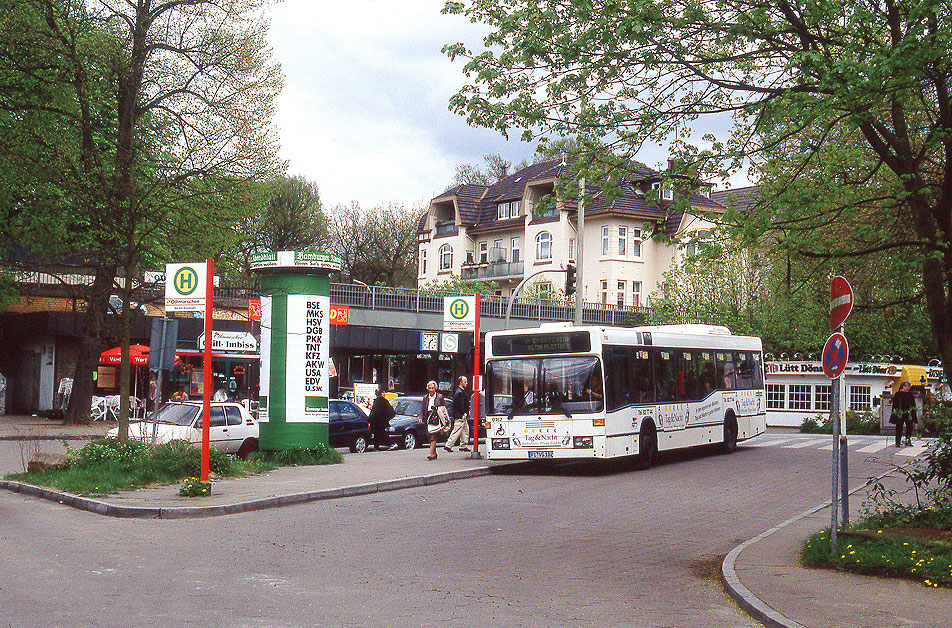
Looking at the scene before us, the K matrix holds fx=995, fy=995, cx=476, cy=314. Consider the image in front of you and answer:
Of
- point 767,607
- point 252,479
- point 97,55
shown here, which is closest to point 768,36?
point 767,607

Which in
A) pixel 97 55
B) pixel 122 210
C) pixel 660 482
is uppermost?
pixel 97 55

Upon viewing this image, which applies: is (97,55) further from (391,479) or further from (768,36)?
(768,36)

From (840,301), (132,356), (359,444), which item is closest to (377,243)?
(132,356)

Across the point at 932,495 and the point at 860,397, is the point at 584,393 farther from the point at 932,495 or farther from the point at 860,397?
the point at 860,397

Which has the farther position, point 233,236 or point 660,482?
point 233,236

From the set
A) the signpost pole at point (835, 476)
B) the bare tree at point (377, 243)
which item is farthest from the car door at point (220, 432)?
the bare tree at point (377, 243)

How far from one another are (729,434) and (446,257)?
46.9 meters

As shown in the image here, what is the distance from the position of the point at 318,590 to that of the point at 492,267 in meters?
60.6

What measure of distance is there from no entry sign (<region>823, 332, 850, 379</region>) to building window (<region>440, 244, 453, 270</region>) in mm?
61055

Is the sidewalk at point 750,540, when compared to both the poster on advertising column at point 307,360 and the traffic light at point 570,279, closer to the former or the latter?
the poster on advertising column at point 307,360

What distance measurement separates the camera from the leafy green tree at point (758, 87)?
9953 mm

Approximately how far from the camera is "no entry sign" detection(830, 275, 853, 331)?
973 cm

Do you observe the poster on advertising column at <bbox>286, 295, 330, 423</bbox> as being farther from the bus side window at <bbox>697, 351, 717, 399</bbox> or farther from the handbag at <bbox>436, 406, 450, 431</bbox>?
the bus side window at <bbox>697, 351, 717, 399</bbox>

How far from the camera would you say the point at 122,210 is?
57.6 feet
